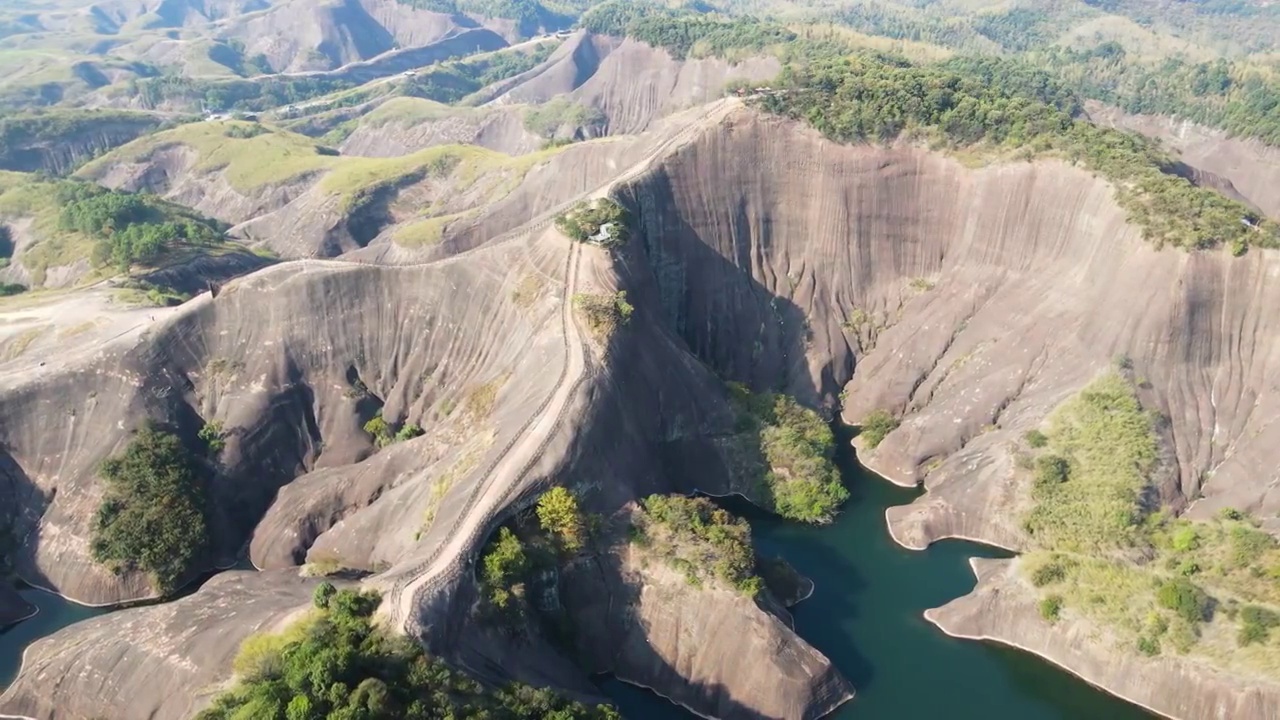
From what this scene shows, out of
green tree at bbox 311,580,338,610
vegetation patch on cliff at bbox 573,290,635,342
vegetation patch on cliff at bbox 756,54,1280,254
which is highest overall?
vegetation patch on cliff at bbox 756,54,1280,254

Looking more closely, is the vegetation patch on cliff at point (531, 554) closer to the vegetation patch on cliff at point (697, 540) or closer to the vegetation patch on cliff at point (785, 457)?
the vegetation patch on cliff at point (697, 540)

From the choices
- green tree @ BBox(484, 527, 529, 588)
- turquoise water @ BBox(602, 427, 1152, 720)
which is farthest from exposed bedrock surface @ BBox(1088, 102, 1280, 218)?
green tree @ BBox(484, 527, 529, 588)

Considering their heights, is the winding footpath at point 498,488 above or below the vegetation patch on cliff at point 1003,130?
below

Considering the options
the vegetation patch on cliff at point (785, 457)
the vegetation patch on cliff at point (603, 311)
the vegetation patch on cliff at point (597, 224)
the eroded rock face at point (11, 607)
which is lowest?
the eroded rock face at point (11, 607)

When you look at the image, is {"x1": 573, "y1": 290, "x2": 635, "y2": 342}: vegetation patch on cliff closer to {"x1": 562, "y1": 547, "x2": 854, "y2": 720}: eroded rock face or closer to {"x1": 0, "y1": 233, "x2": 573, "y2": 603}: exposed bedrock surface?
{"x1": 0, "y1": 233, "x2": 573, "y2": 603}: exposed bedrock surface

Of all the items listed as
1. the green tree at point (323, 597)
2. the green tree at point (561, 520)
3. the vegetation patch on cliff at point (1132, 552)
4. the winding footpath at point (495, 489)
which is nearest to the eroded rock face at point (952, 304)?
the vegetation patch on cliff at point (1132, 552)

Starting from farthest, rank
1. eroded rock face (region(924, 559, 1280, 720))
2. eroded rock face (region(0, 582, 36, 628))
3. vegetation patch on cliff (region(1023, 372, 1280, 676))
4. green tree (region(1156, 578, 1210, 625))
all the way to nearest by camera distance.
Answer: eroded rock face (region(0, 582, 36, 628)), green tree (region(1156, 578, 1210, 625)), vegetation patch on cliff (region(1023, 372, 1280, 676)), eroded rock face (region(924, 559, 1280, 720))

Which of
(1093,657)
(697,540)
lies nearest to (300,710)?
(697,540)
